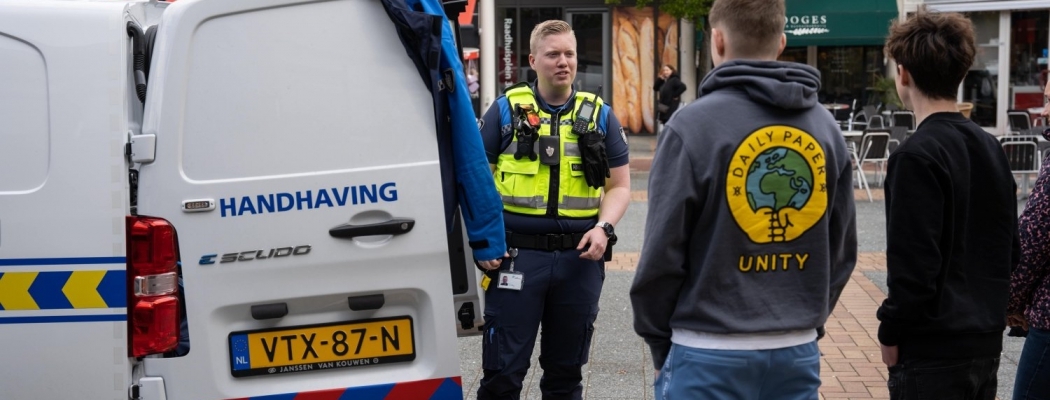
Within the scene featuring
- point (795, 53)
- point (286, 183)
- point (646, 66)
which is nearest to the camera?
point (286, 183)

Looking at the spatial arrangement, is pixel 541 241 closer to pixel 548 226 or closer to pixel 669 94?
pixel 548 226

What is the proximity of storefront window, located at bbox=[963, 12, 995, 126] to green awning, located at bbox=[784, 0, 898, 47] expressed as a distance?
173 centimetres

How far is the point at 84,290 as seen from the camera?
11.8ft

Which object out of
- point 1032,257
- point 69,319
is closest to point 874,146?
point 1032,257

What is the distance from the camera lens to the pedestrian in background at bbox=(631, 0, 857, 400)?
2.94 meters

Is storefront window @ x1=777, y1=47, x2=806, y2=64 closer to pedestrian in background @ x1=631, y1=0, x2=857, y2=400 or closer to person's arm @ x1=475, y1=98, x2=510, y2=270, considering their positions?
person's arm @ x1=475, y1=98, x2=510, y2=270

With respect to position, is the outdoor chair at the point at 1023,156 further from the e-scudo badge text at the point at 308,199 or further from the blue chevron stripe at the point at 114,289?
the blue chevron stripe at the point at 114,289

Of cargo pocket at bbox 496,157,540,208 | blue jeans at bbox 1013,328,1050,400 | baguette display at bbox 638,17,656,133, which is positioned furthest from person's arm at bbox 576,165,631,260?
baguette display at bbox 638,17,656,133

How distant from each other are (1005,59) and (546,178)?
21262mm

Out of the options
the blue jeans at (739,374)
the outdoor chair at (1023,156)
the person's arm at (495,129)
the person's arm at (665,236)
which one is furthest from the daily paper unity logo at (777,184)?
the outdoor chair at (1023,156)

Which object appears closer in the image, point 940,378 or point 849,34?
point 940,378

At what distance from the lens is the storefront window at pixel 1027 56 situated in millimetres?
23484

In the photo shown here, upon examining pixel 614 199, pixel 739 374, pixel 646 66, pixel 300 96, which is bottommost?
pixel 739 374

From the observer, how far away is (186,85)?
362cm
